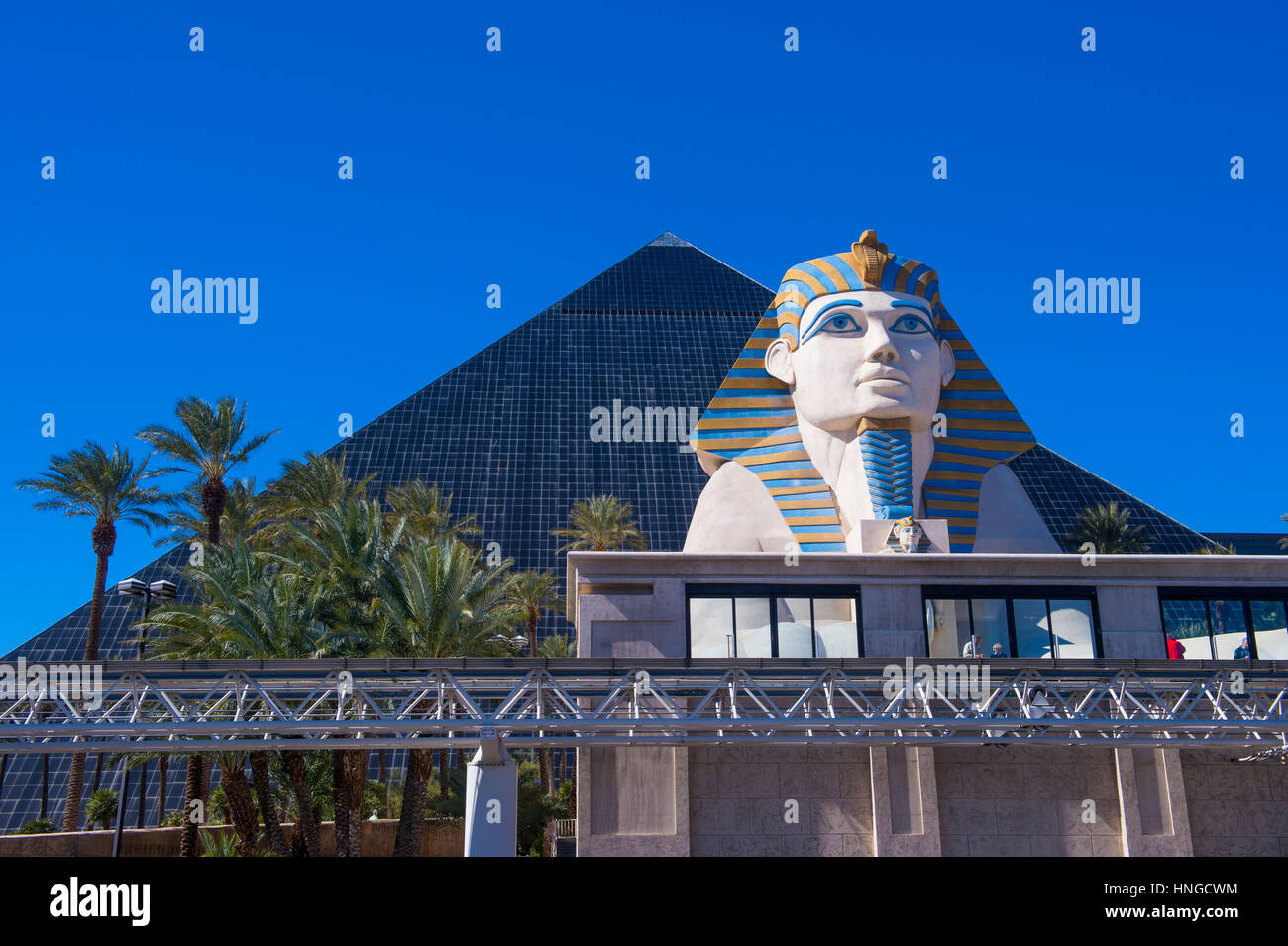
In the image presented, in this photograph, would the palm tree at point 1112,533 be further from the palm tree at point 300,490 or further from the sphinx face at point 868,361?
the palm tree at point 300,490

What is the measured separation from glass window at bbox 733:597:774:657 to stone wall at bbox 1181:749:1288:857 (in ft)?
22.7

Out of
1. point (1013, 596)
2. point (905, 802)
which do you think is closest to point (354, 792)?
point (905, 802)

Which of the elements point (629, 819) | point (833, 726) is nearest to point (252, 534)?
point (629, 819)

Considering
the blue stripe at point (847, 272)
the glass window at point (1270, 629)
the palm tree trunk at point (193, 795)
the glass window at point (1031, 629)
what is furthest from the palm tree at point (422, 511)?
the glass window at point (1270, 629)

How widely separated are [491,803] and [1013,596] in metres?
10.2

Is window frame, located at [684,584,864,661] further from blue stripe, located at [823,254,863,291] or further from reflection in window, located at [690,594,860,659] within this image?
blue stripe, located at [823,254,863,291]

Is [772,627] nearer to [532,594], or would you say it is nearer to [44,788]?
[532,594]

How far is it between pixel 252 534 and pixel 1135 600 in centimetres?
2237

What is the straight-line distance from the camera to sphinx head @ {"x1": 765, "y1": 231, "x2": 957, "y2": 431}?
22.8 meters

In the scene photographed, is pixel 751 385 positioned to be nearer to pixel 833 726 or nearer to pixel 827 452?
pixel 827 452

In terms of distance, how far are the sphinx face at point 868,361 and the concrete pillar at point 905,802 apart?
247 inches

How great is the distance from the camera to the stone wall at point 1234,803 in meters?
19.8

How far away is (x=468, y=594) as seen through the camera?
80.1 feet

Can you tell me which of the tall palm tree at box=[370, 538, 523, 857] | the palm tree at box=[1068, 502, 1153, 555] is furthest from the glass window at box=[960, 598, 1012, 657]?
the palm tree at box=[1068, 502, 1153, 555]
